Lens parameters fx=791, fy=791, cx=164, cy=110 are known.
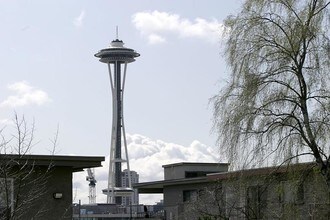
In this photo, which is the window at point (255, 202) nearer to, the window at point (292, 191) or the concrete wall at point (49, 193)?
the window at point (292, 191)

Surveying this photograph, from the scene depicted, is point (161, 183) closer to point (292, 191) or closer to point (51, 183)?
point (51, 183)

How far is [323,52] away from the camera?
20.7 m

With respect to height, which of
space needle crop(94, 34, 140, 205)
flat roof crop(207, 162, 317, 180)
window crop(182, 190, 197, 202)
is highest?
space needle crop(94, 34, 140, 205)

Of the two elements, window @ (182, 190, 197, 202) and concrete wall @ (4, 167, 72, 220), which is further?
window @ (182, 190, 197, 202)

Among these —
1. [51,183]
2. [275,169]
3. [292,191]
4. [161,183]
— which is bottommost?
[292,191]

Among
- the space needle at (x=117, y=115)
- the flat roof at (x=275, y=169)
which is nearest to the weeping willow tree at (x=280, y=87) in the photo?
the flat roof at (x=275, y=169)

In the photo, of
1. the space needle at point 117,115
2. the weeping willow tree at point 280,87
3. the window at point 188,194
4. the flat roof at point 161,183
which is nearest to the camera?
the weeping willow tree at point 280,87

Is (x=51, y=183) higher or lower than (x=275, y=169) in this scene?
higher

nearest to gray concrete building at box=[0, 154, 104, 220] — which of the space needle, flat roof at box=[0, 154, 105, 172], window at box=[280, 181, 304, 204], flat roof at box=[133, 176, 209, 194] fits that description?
flat roof at box=[0, 154, 105, 172]

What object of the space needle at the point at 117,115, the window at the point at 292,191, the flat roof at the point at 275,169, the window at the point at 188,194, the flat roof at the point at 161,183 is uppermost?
the space needle at the point at 117,115

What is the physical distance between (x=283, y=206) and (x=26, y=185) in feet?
23.4

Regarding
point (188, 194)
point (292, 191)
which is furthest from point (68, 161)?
point (188, 194)

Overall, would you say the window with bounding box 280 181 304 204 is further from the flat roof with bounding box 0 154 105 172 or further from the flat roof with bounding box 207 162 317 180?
the flat roof with bounding box 0 154 105 172

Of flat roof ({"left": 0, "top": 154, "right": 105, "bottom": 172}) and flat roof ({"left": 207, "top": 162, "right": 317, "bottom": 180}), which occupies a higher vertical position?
flat roof ({"left": 0, "top": 154, "right": 105, "bottom": 172})
